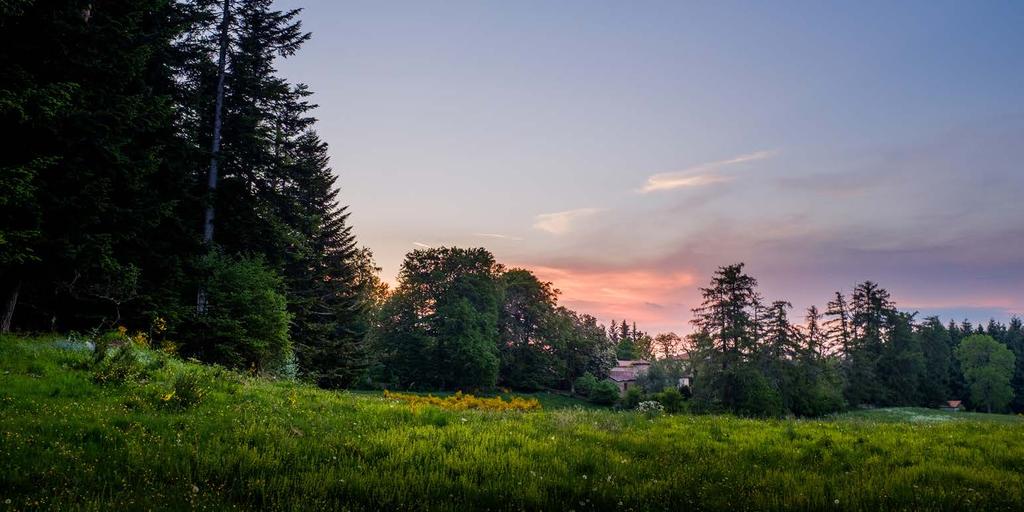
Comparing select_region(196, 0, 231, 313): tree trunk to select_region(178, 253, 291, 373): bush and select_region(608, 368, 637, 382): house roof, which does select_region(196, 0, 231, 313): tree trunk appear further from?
select_region(608, 368, 637, 382): house roof

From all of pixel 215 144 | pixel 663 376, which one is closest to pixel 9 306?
pixel 215 144

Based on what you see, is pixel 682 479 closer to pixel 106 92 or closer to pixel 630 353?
pixel 106 92

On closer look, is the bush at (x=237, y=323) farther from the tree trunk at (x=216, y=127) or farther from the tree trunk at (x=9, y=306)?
the tree trunk at (x=9, y=306)

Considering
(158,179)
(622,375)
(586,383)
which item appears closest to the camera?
(158,179)

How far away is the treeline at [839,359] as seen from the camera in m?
47.0

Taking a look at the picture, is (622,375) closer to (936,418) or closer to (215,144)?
(936,418)

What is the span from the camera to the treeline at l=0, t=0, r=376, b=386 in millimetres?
14016

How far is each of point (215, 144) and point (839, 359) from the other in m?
A: 84.4

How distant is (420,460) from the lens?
6.61m

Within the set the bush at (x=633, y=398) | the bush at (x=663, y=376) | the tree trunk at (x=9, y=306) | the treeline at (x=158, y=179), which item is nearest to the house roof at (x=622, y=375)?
the bush at (x=663, y=376)

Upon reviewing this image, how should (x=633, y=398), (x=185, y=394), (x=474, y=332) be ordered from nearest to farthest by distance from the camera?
1. (x=185, y=394)
2. (x=633, y=398)
3. (x=474, y=332)

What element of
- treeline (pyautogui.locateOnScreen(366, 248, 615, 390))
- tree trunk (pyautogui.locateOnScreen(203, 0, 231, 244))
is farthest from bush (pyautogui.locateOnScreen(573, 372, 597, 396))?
tree trunk (pyautogui.locateOnScreen(203, 0, 231, 244))

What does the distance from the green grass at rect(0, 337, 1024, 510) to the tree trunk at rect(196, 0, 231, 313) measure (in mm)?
12607

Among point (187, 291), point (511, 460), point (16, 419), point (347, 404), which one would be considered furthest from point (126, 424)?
point (187, 291)
